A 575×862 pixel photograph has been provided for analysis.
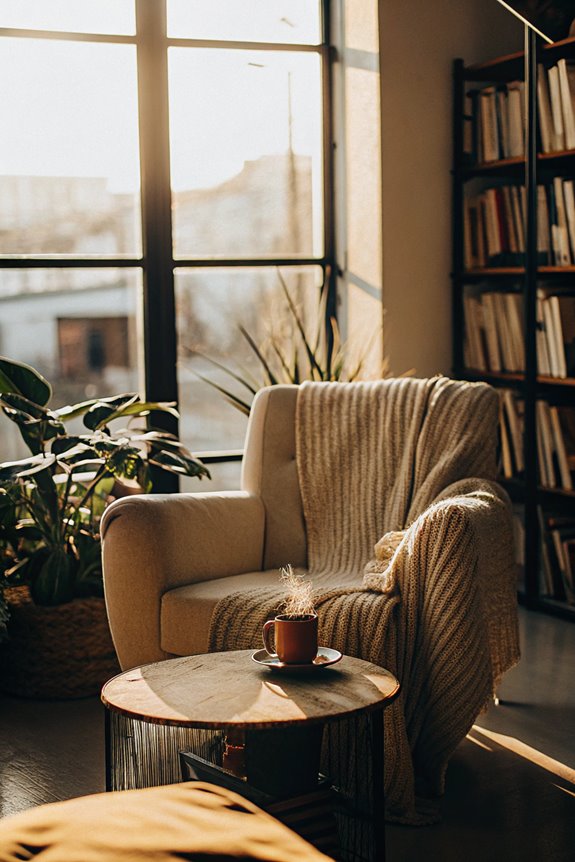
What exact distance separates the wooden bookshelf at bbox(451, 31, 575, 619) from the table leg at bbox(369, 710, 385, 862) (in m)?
1.93

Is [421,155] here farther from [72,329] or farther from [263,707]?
[263,707]

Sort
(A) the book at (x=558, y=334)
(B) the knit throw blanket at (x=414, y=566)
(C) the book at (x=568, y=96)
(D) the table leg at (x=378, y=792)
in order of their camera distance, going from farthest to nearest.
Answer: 1. (A) the book at (x=558, y=334)
2. (C) the book at (x=568, y=96)
3. (B) the knit throw blanket at (x=414, y=566)
4. (D) the table leg at (x=378, y=792)

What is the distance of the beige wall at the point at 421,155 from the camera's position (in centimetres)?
411

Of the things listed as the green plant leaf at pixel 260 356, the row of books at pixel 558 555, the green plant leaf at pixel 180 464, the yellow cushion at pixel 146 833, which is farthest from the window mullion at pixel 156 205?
the yellow cushion at pixel 146 833

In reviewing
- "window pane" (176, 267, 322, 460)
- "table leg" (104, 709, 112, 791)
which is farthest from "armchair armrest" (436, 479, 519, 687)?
"window pane" (176, 267, 322, 460)

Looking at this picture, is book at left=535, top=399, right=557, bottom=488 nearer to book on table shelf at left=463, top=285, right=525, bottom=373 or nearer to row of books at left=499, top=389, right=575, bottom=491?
row of books at left=499, top=389, right=575, bottom=491

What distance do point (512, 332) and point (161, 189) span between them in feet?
4.66

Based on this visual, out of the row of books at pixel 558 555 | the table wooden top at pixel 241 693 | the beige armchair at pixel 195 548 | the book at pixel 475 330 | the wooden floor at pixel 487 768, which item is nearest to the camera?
the table wooden top at pixel 241 693

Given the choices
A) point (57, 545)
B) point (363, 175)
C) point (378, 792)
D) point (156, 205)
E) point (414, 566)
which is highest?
point (363, 175)

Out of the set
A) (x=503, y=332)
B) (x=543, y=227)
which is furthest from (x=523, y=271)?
(x=503, y=332)

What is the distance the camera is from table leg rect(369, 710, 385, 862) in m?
2.00

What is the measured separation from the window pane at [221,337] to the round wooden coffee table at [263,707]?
214 cm

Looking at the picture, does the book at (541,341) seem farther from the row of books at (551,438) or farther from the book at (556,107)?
the book at (556,107)

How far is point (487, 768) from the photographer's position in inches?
103
